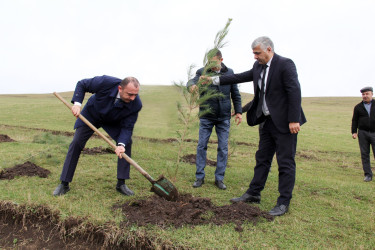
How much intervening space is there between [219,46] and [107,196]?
3.53m

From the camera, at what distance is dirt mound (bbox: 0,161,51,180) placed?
6.05 m

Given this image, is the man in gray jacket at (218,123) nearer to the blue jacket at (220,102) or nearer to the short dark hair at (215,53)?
the blue jacket at (220,102)

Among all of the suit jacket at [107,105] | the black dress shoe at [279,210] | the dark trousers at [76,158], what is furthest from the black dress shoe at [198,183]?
the black dress shoe at [279,210]

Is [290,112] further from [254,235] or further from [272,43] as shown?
[254,235]

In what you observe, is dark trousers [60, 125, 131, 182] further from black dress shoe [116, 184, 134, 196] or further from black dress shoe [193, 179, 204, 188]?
black dress shoe [193, 179, 204, 188]

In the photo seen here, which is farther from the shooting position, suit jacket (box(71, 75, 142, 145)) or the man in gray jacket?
the man in gray jacket

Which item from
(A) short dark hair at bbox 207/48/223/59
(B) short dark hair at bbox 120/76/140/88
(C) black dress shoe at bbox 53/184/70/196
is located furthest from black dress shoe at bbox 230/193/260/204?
(C) black dress shoe at bbox 53/184/70/196

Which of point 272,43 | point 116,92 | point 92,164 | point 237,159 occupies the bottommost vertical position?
point 237,159

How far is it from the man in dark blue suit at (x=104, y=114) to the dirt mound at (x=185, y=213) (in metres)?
0.91

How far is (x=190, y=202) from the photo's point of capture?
4.92 metres

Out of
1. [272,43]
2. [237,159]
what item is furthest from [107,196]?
[237,159]

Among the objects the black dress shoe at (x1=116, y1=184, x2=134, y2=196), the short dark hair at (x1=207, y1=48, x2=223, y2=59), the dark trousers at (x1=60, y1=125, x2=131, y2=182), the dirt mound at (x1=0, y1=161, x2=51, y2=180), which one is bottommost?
the black dress shoe at (x1=116, y1=184, x2=134, y2=196)

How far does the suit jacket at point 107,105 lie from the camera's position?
536cm

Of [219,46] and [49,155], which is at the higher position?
[219,46]
